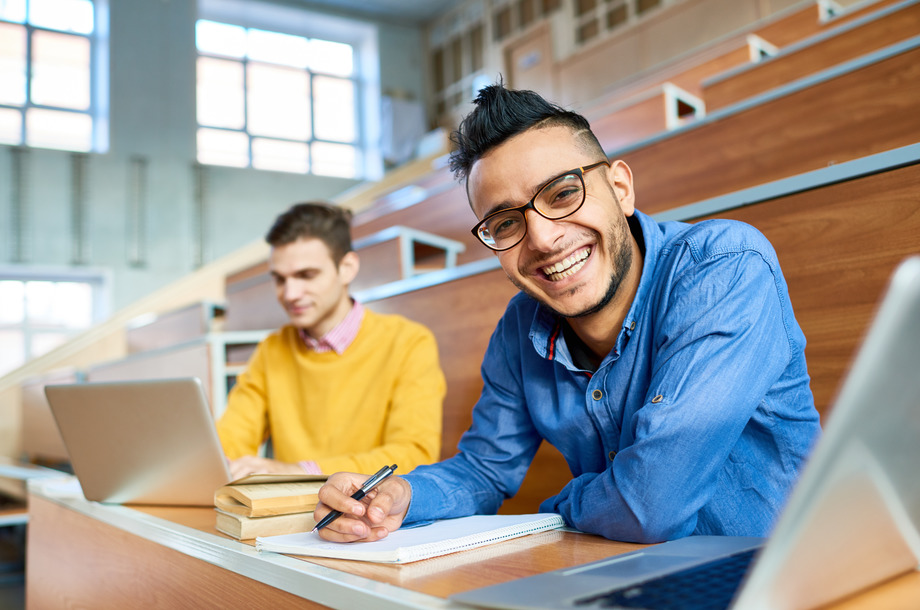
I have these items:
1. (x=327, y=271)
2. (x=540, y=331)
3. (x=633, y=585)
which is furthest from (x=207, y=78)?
(x=633, y=585)

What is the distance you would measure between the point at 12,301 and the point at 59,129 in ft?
4.77

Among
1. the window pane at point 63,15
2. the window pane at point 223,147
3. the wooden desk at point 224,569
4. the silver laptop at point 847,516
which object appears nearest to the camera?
the silver laptop at point 847,516

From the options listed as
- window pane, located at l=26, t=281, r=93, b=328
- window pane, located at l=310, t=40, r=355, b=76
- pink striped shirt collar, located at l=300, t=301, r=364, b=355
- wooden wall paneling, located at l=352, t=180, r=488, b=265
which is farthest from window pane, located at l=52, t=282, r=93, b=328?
pink striped shirt collar, located at l=300, t=301, r=364, b=355

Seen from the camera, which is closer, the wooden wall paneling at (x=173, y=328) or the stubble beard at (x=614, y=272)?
the stubble beard at (x=614, y=272)

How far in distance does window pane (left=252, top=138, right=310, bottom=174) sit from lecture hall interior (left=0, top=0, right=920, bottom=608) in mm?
19

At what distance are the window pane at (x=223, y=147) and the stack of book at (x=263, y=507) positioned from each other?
239 inches

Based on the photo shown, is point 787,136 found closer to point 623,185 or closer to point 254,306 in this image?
point 623,185

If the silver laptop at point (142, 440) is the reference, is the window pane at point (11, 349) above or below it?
above

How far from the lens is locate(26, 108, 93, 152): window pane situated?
5.86 metres

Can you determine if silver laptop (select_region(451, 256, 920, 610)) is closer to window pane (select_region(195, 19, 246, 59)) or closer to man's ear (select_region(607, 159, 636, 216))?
man's ear (select_region(607, 159, 636, 216))

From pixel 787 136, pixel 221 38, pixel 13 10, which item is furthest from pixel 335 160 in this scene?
pixel 787 136

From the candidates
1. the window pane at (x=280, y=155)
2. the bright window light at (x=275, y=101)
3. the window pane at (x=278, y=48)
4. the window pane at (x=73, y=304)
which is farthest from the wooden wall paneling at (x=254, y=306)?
the window pane at (x=278, y=48)

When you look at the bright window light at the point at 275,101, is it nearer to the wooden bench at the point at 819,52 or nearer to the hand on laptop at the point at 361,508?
the wooden bench at the point at 819,52

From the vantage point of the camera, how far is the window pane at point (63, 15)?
6.03 m
